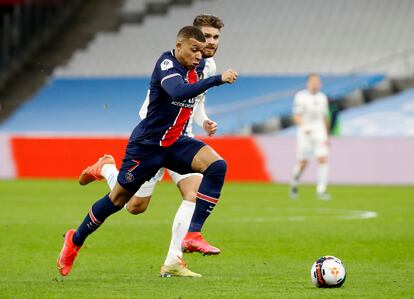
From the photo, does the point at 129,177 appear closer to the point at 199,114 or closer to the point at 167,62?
the point at 167,62

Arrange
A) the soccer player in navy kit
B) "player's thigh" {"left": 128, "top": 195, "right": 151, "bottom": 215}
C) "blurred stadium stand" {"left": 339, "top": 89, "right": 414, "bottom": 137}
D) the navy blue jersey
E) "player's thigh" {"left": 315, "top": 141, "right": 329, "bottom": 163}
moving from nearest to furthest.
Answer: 1. the navy blue jersey
2. the soccer player in navy kit
3. "player's thigh" {"left": 128, "top": 195, "right": 151, "bottom": 215}
4. "player's thigh" {"left": 315, "top": 141, "right": 329, "bottom": 163}
5. "blurred stadium stand" {"left": 339, "top": 89, "right": 414, "bottom": 137}

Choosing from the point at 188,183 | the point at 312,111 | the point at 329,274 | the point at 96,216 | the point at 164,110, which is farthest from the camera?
the point at 312,111

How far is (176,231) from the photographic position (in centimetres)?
882

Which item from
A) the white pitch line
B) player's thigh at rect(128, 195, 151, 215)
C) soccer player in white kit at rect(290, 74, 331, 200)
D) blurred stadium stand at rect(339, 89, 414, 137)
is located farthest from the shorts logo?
blurred stadium stand at rect(339, 89, 414, 137)

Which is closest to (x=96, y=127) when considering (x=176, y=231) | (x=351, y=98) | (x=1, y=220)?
(x=351, y=98)

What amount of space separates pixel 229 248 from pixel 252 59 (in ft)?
75.9

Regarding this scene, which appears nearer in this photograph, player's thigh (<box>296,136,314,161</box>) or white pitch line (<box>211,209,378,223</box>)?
white pitch line (<box>211,209,378,223</box>)

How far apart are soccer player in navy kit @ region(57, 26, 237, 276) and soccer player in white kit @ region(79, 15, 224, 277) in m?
0.14

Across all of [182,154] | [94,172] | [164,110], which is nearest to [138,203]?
[94,172]

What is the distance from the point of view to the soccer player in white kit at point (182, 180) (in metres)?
8.73

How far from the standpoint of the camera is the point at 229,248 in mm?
11047

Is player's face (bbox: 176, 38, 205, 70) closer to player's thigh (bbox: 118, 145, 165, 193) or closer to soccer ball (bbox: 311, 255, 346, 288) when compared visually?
player's thigh (bbox: 118, 145, 165, 193)

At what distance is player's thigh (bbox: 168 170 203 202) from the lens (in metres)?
9.10

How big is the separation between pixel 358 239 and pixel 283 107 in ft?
65.2
